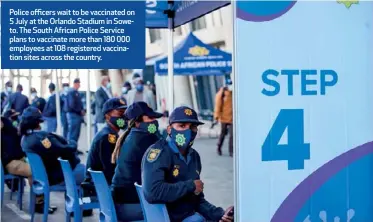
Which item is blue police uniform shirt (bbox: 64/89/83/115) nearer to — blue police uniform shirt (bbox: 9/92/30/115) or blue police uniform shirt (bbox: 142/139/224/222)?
blue police uniform shirt (bbox: 9/92/30/115)

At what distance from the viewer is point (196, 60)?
17.6m

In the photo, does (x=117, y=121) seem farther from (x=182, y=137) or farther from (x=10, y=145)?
(x=10, y=145)

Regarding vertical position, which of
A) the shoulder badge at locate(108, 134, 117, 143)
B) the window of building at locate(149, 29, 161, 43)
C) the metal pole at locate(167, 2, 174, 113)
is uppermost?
the window of building at locate(149, 29, 161, 43)

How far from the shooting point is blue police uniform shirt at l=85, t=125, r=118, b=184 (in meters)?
7.02

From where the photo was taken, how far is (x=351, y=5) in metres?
4.38

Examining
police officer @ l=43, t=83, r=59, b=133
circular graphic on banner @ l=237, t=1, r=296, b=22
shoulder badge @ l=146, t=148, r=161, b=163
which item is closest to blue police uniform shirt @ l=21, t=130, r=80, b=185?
shoulder badge @ l=146, t=148, r=161, b=163

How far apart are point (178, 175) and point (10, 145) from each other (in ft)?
16.7

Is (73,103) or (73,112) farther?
(73,112)

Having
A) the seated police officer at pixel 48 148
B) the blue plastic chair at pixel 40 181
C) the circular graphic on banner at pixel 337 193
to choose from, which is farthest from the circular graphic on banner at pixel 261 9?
the seated police officer at pixel 48 148

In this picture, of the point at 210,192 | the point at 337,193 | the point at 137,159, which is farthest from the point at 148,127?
the point at 210,192

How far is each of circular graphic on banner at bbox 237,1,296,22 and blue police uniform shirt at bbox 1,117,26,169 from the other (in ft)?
19.8

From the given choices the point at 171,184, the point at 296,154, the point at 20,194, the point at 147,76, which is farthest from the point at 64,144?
the point at 147,76

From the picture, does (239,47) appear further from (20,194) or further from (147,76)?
(147,76)

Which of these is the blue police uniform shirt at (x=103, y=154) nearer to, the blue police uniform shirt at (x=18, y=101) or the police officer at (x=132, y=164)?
the police officer at (x=132, y=164)
